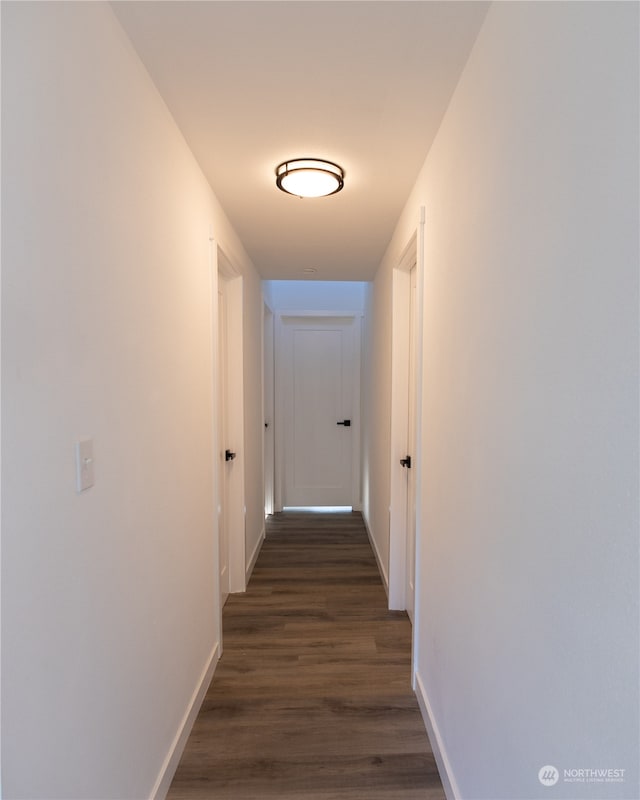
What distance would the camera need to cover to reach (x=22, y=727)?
2.47 ft

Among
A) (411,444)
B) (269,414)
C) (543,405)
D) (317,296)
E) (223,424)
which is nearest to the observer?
(543,405)

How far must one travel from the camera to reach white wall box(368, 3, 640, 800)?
0.59m

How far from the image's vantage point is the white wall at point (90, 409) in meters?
0.74

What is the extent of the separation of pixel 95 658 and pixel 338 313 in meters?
4.07

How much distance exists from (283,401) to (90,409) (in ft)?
12.3

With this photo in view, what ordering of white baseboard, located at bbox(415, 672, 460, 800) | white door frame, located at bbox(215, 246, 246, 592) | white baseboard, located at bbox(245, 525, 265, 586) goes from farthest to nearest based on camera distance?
white baseboard, located at bbox(245, 525, 265, 586), white door frame, located at bbox(215, 246, 246, 592), white baseboard, located at bbox(415, 672, 460, 800)

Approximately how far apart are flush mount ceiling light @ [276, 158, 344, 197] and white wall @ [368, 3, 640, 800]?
583 mm

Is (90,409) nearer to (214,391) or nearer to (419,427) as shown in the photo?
(214,391)

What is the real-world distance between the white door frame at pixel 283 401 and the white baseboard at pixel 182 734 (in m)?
2.71

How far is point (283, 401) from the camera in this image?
4742 mm

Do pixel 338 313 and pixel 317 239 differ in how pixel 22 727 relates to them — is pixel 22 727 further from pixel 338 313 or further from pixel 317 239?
pixel 338 313

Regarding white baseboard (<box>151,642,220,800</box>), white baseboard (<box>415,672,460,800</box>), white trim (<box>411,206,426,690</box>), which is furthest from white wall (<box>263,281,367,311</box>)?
white baseboard (<box>415,672,460,800</box>)

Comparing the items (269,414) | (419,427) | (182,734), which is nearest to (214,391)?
(419,427)

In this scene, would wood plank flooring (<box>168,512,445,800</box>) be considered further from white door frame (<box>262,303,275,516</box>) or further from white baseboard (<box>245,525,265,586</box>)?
white door frame (<box>262,303,275,516</box>)
